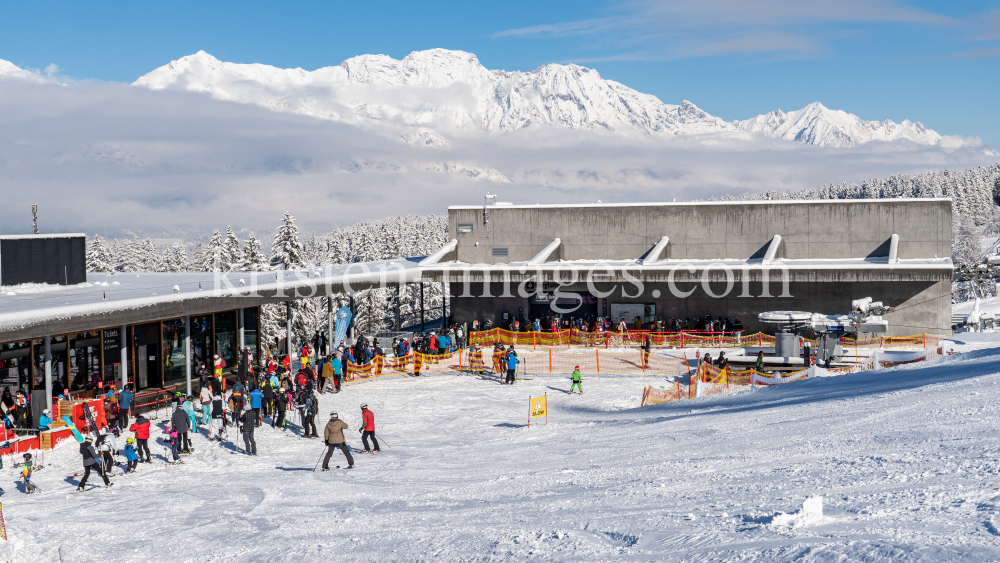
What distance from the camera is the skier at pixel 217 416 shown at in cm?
1931

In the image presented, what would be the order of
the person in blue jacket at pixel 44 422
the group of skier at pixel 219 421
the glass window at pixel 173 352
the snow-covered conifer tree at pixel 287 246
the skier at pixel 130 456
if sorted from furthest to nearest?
the snow-covered conifer tree at pixel 287 246, the glass window at pixel 173 352, the person in blue jacket at pixel 44 422, the skier at pixel 130 456, the group of skier at pixel 219 421

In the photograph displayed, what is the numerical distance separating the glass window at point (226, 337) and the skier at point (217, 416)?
8.07 meters

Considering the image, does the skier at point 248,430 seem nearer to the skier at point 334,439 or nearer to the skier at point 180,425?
the skier at point 180,425

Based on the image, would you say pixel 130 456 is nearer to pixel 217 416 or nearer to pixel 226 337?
pixel 217 416

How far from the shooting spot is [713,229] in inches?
1564

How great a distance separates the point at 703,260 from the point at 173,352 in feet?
84.5

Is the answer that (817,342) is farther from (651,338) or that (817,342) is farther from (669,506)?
(669,506)

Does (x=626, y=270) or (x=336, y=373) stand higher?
(x=626, y=270)

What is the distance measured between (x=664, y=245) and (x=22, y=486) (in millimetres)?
30383

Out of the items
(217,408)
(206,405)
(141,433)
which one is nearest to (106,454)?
(141,433)

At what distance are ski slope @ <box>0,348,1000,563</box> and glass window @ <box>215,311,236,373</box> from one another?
9563 millimetres

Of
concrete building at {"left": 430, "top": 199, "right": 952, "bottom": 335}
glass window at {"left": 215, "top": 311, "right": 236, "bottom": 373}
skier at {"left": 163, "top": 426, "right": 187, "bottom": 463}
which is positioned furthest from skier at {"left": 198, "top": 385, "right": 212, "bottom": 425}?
concrete building at {"left": 430, "top": 199, "right": 952, "bottom": 335}

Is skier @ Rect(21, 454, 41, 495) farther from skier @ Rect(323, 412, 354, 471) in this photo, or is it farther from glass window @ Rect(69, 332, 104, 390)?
glass window @ Rect(69, 332, 104, 390)

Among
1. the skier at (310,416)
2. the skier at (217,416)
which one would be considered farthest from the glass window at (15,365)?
the skier at (310,416)
